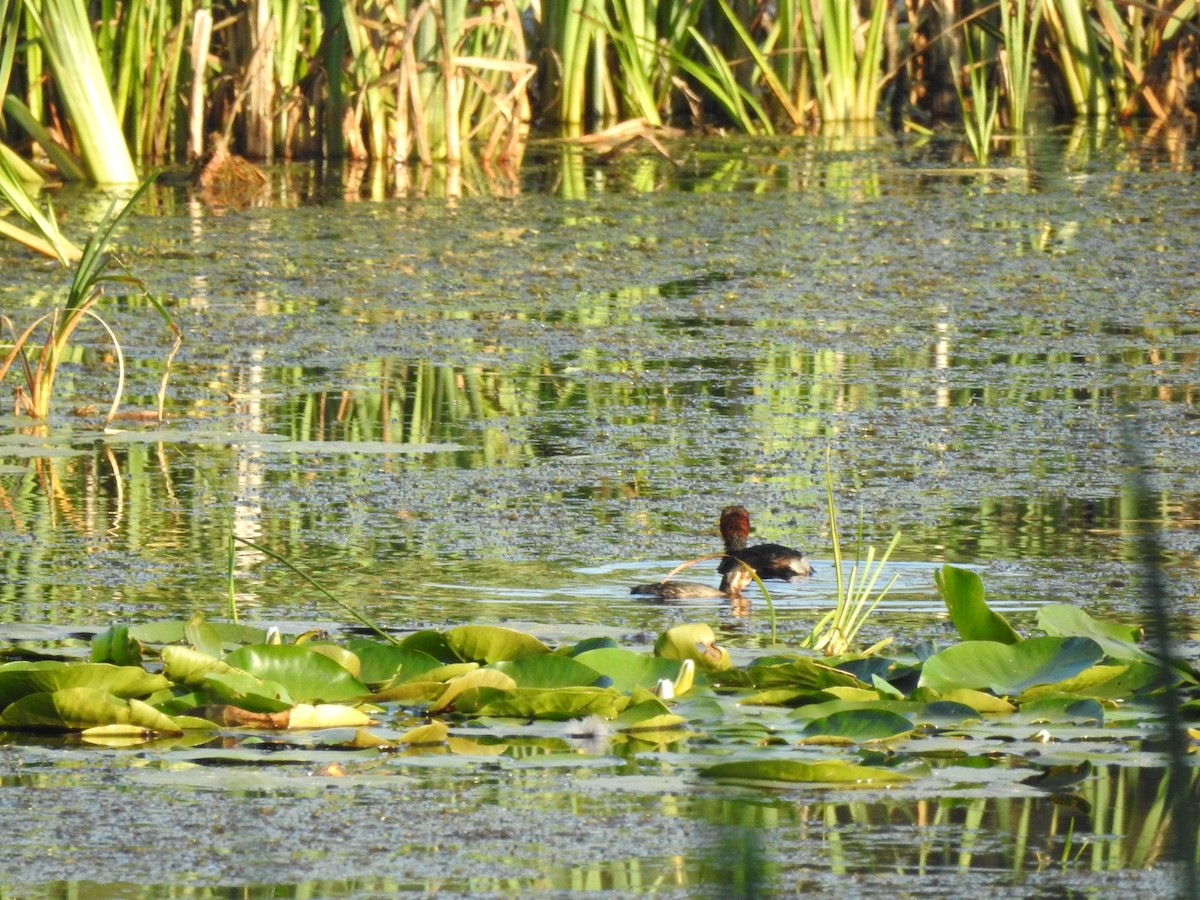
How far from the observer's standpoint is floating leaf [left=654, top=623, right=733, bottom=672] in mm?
3242

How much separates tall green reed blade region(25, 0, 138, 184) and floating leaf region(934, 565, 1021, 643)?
613cm

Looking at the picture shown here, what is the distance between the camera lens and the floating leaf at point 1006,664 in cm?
310

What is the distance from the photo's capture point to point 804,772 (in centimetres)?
272

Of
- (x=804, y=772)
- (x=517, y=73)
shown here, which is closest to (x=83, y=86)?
(x=517, y=73)

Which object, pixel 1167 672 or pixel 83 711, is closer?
pixel 1167 672

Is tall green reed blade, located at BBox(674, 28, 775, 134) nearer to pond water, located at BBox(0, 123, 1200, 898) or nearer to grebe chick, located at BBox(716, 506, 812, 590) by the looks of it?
pond water, located at BBox(0, 123, 1200, 898)

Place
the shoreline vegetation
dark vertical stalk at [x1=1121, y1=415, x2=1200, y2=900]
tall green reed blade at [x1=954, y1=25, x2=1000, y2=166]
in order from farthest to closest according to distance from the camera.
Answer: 1. tall green reed blade at [x1=954, y1=25, x2=1000, y2=166]
2. the shoreline vegetation
3. dark vertical stalk at [x1=1121, y1=415, x2=1200, y2=900]

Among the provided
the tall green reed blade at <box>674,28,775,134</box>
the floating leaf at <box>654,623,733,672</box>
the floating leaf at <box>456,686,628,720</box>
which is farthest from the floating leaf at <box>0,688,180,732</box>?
the tall green reed blade at <box>674,28,775,134</box>

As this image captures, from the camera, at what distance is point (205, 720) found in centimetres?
300

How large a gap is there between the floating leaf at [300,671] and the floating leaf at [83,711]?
16 centimetres

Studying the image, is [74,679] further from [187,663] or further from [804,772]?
[804,772]

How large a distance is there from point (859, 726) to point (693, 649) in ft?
1.31

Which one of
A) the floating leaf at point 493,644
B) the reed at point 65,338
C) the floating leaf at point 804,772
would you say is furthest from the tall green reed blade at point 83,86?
the floating leaf at point 804,772

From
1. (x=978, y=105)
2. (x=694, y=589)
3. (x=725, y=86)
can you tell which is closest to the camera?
(x=694, y=589)
